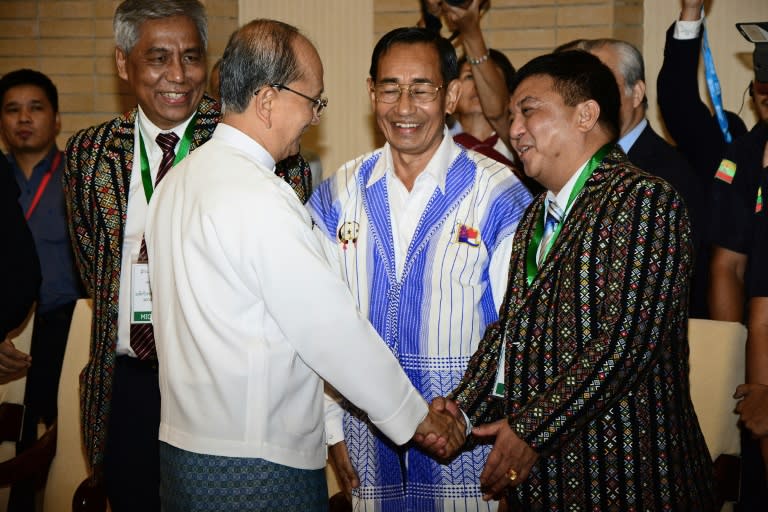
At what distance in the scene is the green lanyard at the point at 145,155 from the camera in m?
2.71

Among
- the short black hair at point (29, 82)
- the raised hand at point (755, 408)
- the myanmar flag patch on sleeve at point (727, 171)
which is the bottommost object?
the raised hand at point (755, 408)

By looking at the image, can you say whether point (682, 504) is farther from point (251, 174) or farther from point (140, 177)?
point (140, 177)

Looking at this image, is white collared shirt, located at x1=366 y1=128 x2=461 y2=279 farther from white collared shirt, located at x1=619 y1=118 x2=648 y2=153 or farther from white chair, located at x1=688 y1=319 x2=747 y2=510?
white collared shirt, located at x1=619 y1=118 x2=648 y2=153

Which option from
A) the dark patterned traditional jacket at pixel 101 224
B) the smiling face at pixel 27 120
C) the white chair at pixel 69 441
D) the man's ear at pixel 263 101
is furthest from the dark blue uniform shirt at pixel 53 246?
the man's ear at pixel 263 101

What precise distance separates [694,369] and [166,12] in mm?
1998

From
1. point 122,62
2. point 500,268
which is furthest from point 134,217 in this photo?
point 500,268

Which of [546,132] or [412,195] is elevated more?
[546,132]

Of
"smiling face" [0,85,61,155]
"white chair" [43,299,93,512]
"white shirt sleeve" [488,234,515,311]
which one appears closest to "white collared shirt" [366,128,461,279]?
"white shirt sleeve" [488,234,515,311]

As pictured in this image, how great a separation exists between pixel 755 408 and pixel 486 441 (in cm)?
75

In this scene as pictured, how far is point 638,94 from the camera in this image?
341cm

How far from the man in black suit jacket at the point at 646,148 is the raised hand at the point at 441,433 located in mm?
1381

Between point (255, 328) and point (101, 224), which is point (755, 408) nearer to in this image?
point (255, 328)

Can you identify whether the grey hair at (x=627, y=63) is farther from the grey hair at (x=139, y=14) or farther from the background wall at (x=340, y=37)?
the grey hair at (x=139, y=14)

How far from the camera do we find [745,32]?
2.79 m
